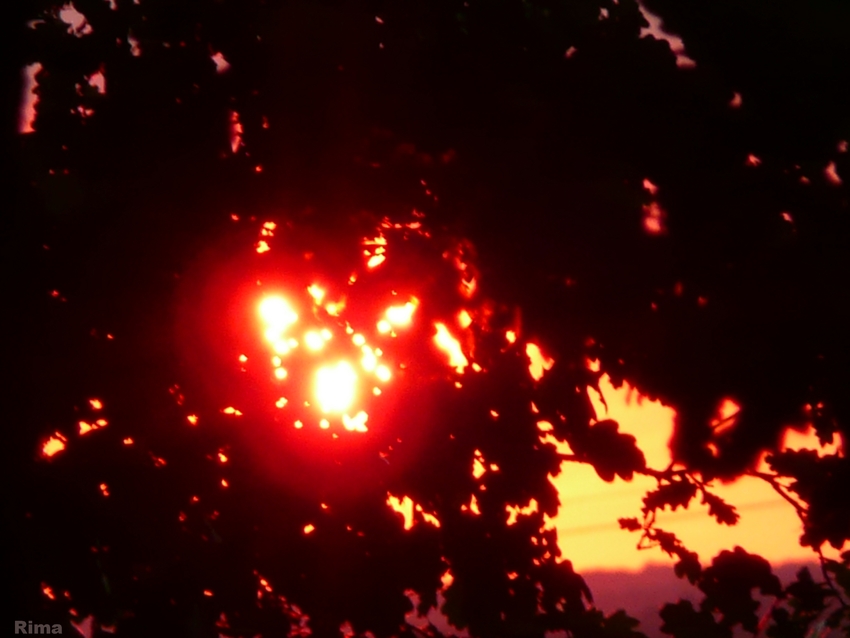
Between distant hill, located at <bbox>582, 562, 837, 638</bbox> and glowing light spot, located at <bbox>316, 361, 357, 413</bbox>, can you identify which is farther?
distant hill, located at <bbox>582, 562, 837, 638</bbox>

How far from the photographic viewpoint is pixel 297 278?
4.37 meters

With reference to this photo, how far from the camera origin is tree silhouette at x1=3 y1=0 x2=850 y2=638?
11.4 feet

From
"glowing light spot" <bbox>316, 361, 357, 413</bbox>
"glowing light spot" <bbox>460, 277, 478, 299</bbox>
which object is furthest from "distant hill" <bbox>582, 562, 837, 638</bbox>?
"glowing light spot" <bbox>460, 277, 478, 299</bbox>

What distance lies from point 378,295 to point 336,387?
0.57 m

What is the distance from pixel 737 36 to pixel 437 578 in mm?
2800

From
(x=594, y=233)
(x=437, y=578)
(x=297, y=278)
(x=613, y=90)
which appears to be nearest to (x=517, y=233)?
(x=594, y=233)

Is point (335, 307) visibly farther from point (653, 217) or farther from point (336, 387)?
point (653, 217)

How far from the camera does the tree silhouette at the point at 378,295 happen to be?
3.48 metres

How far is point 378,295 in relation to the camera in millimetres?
4379

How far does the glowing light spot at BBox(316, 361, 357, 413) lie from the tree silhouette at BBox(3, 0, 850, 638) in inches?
5.5

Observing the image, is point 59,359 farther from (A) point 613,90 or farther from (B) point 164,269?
(A) point 613,90


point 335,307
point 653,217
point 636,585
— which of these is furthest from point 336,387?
point 636,585

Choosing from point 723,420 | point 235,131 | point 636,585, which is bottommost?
point 723,420

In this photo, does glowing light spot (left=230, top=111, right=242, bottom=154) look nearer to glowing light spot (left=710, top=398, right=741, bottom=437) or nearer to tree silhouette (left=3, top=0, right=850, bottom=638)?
tree silhouette (left=3, top=0, right=850, bottom=638)
